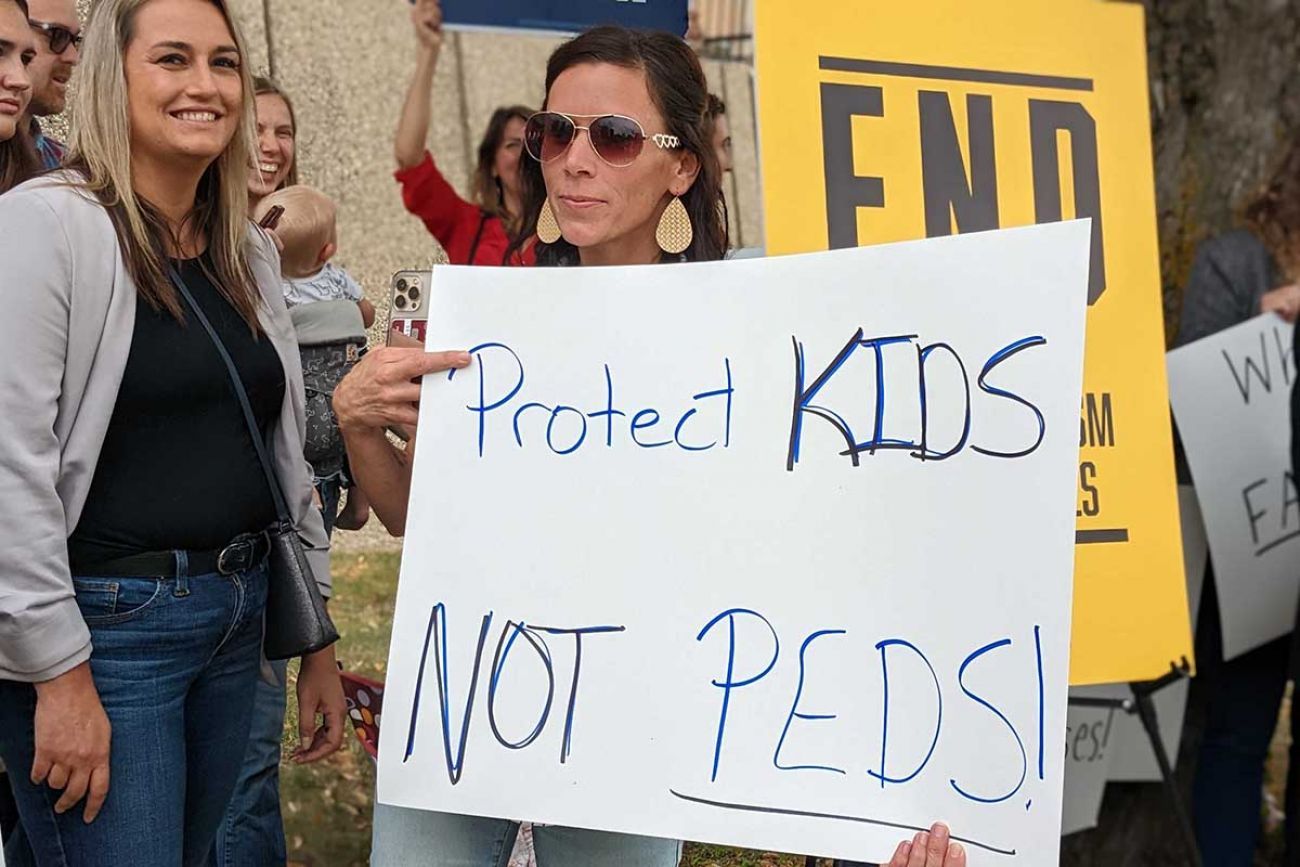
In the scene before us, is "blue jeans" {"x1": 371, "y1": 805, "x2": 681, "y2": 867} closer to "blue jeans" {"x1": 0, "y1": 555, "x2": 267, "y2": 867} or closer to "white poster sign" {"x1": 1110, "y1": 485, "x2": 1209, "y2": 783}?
"blue jeans" {"x1": 0, "y1": 555, "x2": 267, "y2": 867}

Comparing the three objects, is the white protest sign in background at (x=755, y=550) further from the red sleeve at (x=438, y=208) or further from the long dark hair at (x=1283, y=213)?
the long dark hair at (x=1283, y=213)

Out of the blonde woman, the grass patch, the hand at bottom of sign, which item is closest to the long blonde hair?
the blonde woman

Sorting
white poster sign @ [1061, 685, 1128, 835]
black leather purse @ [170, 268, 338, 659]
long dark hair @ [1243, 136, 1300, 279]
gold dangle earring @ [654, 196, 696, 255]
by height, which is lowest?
white poster sign @ [1061, 685, 1128, 835]

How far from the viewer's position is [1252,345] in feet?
11.3

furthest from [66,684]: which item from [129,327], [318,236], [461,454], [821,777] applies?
[318,236]

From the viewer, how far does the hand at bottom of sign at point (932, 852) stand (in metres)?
1.55

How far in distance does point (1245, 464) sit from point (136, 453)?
101 inches

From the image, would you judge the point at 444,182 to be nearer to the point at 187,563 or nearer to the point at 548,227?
the point at 548,227

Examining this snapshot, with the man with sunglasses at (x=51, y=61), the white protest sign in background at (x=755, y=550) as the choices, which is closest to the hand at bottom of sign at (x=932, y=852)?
the white protest sign in background at (x=755, y=550)

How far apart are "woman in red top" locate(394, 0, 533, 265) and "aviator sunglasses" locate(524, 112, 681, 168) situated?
118 centimetres

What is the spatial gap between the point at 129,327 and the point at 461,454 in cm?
44

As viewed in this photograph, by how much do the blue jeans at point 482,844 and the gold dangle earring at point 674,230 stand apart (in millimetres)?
745

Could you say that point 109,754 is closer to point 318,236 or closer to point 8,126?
point 8,126

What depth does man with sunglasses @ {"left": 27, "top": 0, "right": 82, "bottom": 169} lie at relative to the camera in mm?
2354
